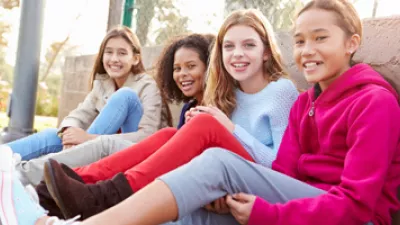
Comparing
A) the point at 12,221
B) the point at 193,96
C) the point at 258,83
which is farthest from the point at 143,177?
the point at 193,96

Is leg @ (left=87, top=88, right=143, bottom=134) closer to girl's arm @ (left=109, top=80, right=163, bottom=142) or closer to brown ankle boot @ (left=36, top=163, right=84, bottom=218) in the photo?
girl's arm @ (left=109, top=80, right=163, bottom=142)

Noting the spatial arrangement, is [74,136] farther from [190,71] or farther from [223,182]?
[223,182]

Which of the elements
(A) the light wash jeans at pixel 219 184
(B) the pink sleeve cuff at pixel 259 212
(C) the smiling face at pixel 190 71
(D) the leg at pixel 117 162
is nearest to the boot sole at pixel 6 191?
(D) the leg at pixel 117 162

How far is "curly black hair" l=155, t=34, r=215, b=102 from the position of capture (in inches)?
99.4

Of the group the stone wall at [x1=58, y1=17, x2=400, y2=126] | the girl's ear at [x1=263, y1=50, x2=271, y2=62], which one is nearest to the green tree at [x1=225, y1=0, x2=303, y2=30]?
the stone wall at [x1=58, y1=17, x2=400, y2=126]

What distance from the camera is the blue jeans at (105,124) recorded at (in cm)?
239

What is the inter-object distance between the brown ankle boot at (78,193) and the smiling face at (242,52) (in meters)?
0.91

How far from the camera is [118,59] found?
A: 2.97 meters

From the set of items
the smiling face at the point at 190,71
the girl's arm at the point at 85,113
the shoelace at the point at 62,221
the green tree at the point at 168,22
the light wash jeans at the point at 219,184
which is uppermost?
the green tree at the point at 168,22

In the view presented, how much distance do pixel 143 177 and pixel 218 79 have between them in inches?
34.5

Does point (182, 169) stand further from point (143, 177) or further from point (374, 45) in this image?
point (374, 45)

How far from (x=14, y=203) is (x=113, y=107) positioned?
1119 millimetres

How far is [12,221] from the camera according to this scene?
49.2 inches

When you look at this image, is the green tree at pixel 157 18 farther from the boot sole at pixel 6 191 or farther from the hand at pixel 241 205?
→ the hand at pixel 241 205
